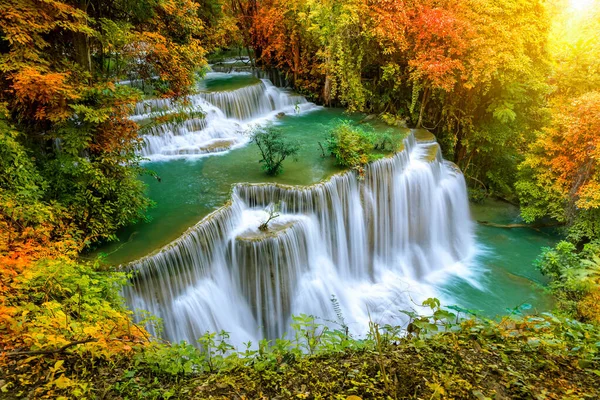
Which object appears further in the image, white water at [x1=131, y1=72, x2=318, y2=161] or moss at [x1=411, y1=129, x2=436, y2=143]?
moss at [x1=411, y1=129, x2=436, y2=143]

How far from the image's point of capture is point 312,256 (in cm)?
805

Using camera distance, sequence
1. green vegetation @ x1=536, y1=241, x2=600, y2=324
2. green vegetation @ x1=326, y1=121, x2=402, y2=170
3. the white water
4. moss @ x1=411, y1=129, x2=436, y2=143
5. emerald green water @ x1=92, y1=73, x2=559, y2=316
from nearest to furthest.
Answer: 1. green vegetation @ x1=536, y1=241, x2=600, y2=324
2. emerald green water @ x1=92, y1=73, x2=559, y2=316
3. green vegetation @ x1=326, y1=121, x2=402, y2=170
4. the white water
5. moss @ x1=411, y1=129, x2=436, y2=143

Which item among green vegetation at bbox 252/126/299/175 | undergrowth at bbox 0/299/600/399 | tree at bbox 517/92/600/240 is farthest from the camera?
tree at bbox 517/92/600/240

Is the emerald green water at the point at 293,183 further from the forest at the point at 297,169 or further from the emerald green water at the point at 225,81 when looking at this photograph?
the emerald green water at the point at 225,81

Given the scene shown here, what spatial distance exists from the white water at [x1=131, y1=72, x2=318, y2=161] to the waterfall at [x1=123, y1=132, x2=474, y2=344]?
346cm

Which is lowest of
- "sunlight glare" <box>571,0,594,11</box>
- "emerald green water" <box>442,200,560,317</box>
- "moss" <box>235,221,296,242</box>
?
"emerald green water" <box>442,200,560,317</box>

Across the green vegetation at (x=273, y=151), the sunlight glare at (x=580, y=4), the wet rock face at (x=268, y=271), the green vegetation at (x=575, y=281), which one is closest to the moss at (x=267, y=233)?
the wet rock face at (x=268, y=271)

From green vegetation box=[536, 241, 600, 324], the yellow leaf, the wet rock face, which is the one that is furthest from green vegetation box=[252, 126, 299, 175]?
the yellow leaf

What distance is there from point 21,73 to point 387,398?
548 centimetres

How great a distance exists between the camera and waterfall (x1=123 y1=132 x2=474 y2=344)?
6379 millimetres

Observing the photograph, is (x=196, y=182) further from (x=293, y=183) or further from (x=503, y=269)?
(x=503, y=269)

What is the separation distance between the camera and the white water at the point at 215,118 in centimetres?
1054

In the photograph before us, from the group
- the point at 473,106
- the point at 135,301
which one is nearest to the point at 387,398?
the point at 135,301

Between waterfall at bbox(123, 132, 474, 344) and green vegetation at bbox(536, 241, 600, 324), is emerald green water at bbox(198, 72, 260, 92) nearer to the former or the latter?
waterfall at bbox(123, 132, 474, 344)
